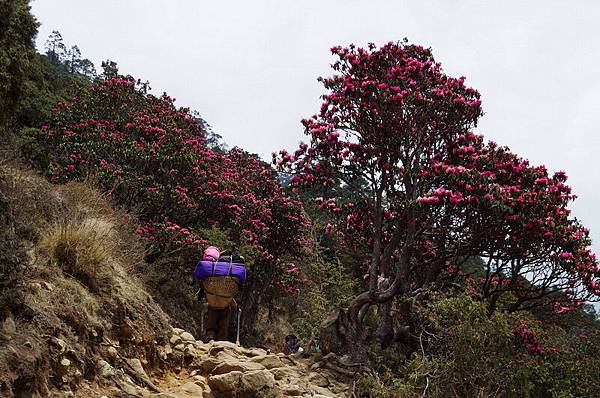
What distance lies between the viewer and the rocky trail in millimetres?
4223

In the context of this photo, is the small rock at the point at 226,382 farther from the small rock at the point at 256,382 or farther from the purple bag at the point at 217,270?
the purple bag at the point at 217,270

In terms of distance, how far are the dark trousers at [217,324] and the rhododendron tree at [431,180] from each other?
7.81ft

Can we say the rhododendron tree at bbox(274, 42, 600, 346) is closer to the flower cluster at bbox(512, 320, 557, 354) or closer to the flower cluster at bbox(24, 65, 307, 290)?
the flower cluster at bbox(512, 320, 557, 354)

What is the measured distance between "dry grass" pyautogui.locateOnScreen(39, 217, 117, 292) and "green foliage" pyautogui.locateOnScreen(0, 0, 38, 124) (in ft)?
5.09

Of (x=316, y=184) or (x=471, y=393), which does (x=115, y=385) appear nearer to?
(x=471, y=393)

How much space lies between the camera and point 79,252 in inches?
186

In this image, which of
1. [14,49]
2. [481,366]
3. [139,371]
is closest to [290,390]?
[139,371]

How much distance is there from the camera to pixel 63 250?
469 cm

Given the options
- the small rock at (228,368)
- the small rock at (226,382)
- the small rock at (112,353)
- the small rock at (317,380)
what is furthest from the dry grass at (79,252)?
the small rock at (317,380)

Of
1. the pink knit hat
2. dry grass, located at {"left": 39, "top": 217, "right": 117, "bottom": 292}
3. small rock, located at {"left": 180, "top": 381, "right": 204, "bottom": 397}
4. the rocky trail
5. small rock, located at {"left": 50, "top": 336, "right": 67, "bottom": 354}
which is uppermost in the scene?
the pink knit hat

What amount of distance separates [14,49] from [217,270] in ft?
13.6

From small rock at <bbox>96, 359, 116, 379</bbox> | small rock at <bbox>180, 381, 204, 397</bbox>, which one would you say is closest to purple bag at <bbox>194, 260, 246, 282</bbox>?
small rock at <bbox>180, 381, 204, 397</bbox>

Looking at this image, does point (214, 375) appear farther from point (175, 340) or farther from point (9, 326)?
point (9, 326)

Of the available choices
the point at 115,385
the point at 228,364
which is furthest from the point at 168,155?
the point at 115,385
